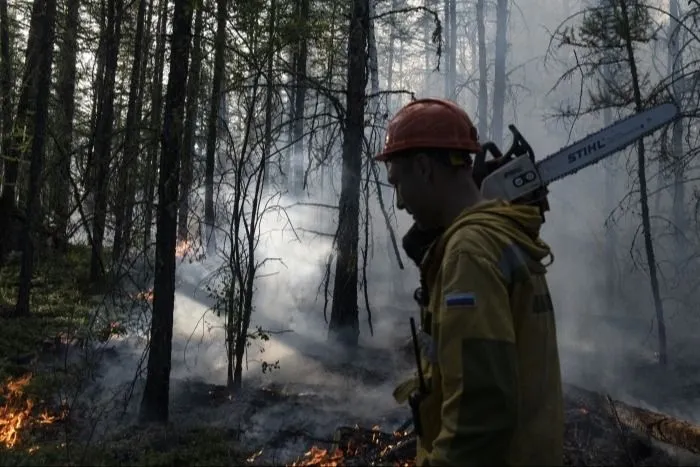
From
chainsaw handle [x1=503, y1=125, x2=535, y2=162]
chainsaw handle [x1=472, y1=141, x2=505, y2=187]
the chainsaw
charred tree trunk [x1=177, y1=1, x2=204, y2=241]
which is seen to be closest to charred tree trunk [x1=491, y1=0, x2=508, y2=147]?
charred tree trunk [x1=177, y1=1, x2=204, y2=241]

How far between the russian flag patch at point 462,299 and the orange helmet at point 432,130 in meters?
0.48

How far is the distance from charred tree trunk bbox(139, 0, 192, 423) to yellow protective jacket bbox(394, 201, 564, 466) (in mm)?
5619

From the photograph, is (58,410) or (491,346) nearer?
(491,346)

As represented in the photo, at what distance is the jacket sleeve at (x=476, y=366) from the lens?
4.83 ft

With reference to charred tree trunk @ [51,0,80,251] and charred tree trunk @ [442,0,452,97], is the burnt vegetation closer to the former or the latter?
charred tree trunk @ [51,0,80,251]

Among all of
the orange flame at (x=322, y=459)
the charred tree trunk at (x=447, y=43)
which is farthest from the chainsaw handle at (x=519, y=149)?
the charred tree trunk at (x=447, y=43)

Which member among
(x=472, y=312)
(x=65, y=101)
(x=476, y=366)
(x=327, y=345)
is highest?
(x=65, y=101)

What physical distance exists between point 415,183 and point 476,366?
1.98 ft

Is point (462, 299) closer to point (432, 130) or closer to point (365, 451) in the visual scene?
point (432, 130)

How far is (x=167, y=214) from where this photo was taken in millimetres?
6879

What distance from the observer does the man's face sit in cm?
181

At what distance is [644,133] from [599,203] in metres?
29.7

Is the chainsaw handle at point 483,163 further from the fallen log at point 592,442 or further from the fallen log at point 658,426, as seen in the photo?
the fallen log at point 658,426

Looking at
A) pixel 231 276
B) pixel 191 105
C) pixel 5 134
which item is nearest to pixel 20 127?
pixel 5 134
